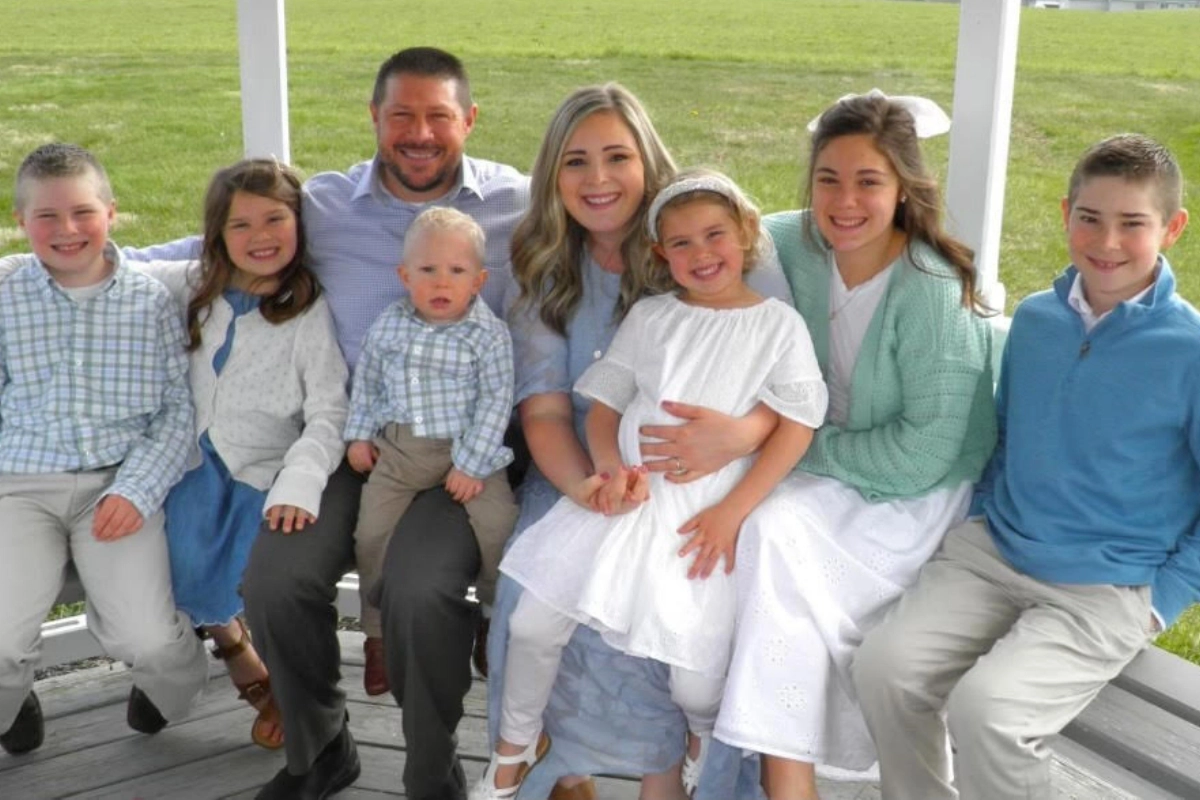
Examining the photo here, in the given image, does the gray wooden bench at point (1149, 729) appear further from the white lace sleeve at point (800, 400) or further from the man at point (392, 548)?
the man at point (392, 548)

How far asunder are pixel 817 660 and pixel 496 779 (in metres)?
0.65

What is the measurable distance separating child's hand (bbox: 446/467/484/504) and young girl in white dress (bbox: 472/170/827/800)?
17cm

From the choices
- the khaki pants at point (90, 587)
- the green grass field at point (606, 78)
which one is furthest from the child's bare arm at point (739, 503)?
the green grass field at point (606, 78)

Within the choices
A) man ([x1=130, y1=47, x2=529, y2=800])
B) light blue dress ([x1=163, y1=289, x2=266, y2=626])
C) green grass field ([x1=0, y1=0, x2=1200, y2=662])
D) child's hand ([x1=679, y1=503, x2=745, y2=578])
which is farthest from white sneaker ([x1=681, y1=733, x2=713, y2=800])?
green grass field ([x1=0, y1=0, x2=1200, y2=662])

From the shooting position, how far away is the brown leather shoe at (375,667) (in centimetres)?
271

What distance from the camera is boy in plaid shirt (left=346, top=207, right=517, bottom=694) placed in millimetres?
2580

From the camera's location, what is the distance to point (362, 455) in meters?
2.66

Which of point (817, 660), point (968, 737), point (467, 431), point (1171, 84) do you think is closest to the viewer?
point (968, 737)

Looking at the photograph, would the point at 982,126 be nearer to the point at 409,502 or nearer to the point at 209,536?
the point at 409,502

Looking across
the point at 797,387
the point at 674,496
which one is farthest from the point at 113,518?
the point at 797,387

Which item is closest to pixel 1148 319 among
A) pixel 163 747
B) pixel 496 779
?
pixel 496 779

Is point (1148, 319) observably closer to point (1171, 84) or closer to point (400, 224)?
point (400, 224)

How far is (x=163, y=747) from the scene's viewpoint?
2.85m

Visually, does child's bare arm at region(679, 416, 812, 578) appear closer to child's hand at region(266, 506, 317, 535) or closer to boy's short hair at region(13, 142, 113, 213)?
child's hand at region(266, 506, 317, 535)
